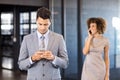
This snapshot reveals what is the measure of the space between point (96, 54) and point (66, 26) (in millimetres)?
3960

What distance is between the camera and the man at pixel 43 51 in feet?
6.63

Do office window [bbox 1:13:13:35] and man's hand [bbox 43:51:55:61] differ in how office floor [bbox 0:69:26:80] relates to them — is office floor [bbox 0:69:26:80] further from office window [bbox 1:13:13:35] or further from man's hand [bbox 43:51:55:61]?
man's hand [bbox 43:51:55:61]

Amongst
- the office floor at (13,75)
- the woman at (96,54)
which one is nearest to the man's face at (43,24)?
the woman at (96,54)

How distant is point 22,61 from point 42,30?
30 centimetres

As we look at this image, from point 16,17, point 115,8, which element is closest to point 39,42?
point 115,8

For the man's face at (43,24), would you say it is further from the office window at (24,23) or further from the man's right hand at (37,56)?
the office window at (24,23)

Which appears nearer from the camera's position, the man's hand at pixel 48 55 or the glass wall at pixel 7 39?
the man's hand at pixel 48 55

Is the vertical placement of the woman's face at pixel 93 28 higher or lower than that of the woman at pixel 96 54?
higher

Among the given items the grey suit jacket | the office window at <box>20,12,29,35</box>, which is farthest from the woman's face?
the office window at <box>20,12,29,35</box>

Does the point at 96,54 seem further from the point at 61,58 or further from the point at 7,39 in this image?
the point at 7,39

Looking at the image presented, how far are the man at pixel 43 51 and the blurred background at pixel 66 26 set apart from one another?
3986 millimetres

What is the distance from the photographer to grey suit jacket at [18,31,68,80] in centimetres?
210

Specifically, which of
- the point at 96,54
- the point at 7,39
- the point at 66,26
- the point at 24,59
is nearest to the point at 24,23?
the point at 7,39

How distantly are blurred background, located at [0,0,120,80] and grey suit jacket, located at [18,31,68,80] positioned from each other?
3.97 m
